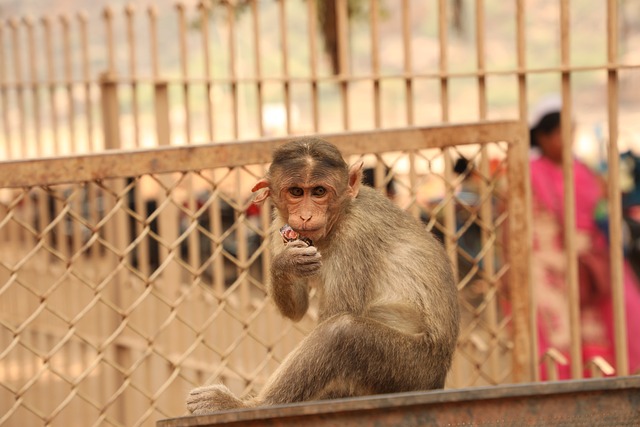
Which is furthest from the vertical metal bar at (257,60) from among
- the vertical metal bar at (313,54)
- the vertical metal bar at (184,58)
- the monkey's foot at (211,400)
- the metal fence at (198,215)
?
the monkey's foot at (211,400)

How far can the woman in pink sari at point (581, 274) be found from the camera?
625cm

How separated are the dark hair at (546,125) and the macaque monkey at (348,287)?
3.11 m

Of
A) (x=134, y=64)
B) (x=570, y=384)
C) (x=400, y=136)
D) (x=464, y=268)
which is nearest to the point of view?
(x=570, y=384)

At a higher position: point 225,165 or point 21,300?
point 225,165

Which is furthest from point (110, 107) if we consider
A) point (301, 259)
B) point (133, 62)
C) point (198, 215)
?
point (301, 259)

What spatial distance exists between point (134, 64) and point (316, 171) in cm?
318

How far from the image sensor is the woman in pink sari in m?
6.25

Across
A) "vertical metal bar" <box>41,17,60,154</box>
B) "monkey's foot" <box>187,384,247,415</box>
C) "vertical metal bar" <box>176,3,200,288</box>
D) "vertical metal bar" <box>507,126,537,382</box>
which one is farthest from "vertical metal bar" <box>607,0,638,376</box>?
"vertical metal bar" <box>41,17,60,154</box>

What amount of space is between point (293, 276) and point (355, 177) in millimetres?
454

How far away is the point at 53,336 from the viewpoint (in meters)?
7.23

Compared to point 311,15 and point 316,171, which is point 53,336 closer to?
point 311,15

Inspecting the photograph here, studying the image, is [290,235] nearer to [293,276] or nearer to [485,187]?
[293,276]

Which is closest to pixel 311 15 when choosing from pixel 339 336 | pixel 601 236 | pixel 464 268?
pixel 339 336

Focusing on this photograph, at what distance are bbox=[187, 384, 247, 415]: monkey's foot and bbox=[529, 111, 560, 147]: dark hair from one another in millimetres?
3899
